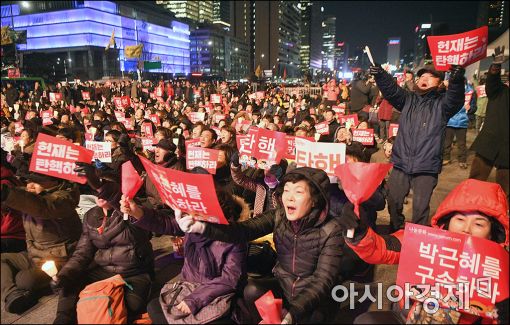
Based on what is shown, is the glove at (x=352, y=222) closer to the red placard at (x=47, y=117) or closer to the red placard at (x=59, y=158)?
the red placard at (x=59, y=158)

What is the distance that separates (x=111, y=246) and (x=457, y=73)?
3845 millimetres

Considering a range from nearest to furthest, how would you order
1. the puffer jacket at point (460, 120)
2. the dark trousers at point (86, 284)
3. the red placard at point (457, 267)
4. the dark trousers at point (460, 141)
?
1. the red placard at point (457, 267)
2. the dark trousers at point (86, 284)
3. the puffer jacket at point (460, 120)
4. the dark trousers at point (460, 141)

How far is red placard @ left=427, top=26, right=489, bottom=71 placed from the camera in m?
4.20

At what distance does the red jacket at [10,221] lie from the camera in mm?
3666

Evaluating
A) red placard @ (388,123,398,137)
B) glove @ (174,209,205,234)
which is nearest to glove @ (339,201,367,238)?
glove @ (174,209,205,234)

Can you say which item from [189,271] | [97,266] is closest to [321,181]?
[189,271]

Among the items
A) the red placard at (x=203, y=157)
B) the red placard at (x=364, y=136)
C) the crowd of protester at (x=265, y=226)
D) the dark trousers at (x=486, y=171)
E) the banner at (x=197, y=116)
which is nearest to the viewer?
the crowd of protester at (x=265, y=226)

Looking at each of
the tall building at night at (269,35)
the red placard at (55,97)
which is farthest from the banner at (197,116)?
the tall building at night at (269,35)

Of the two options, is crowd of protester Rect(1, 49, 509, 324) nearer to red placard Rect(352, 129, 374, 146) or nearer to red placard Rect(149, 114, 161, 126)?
red placard Rect(352, 129, 374, 146)

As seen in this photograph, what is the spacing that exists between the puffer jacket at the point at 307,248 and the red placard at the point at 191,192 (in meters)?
0.12

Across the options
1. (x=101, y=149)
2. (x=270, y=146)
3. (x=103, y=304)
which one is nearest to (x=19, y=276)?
(x=103, y=304)

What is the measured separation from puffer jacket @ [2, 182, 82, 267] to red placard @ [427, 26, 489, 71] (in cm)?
439

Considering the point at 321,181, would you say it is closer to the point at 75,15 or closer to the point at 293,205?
the point at 293,205

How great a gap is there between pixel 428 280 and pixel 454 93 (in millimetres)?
2202
